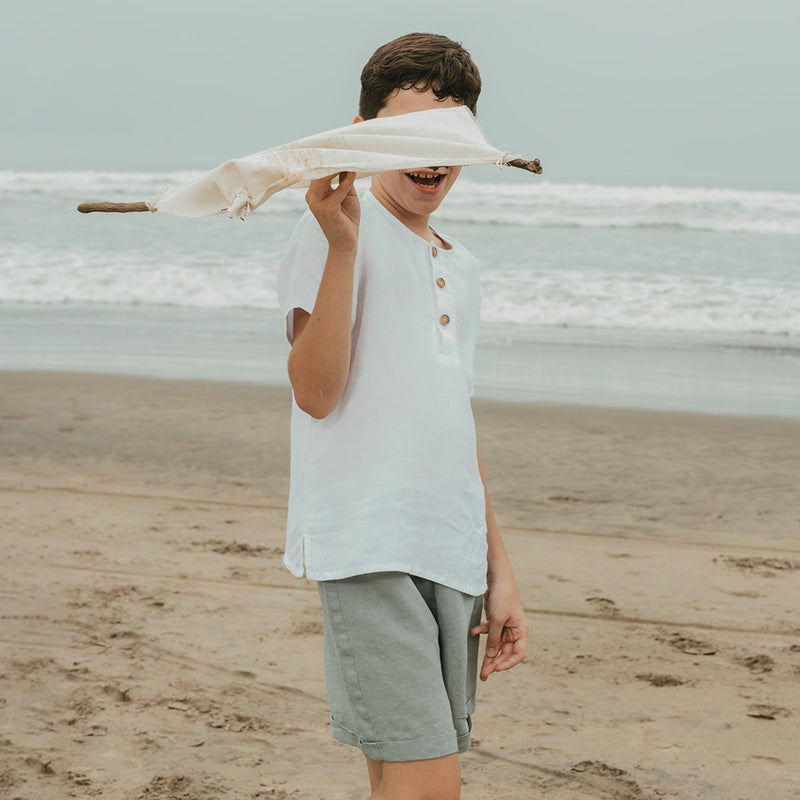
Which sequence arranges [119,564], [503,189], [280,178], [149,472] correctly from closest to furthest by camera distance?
[280,178] → [119,564] → [149,472] → [503,189]

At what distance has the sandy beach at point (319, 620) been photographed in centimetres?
292

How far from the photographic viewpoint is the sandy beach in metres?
2.92

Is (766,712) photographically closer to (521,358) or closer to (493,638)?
(493,638)

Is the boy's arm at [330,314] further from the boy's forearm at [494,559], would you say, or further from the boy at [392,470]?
the boy's forearm at [494,559]

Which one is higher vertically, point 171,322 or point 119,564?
point 171,322

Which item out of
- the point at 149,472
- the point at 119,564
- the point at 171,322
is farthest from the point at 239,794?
the point at 171,322

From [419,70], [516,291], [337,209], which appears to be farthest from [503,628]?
[516,291]

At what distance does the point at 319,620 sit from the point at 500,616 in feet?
6.89

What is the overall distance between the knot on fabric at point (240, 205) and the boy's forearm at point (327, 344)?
0.48ft

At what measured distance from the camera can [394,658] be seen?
165 cm

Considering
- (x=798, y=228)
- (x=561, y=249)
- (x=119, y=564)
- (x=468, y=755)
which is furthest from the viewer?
(x=798, y=228)

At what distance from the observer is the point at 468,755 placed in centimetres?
→ 302

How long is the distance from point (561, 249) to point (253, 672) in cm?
1441

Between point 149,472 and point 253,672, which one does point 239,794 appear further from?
point 149,472
